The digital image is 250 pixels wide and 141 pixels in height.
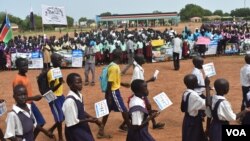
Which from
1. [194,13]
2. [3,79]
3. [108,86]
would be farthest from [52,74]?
[194,13]

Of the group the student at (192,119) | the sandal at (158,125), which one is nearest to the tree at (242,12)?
the sandal at (158,125)

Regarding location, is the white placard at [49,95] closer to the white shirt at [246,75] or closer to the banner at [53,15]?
the white shirt at [246,75]

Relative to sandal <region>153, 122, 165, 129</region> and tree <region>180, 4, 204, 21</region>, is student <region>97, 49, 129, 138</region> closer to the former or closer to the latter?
sandal <region>153, 122, 165, 129</region>

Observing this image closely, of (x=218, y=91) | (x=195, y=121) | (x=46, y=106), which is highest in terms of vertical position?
(x=218, y=91)

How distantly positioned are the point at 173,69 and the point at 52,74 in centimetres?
1080

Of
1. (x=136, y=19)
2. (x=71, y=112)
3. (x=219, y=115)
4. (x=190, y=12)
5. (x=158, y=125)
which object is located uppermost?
(x=190, y=12)

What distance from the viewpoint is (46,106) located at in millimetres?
11281

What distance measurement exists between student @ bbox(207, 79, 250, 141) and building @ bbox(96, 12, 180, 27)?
52404 mm

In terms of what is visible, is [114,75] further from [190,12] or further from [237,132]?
[190,12]

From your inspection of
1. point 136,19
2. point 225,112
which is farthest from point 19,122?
point 136,19

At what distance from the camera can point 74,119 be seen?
5250 millimetres

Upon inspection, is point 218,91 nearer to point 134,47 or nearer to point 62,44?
point 134,47

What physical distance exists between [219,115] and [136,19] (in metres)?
57.3

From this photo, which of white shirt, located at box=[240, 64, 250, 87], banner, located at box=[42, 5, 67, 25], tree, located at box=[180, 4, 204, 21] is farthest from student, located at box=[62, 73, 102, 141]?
tree, located at box=[180, 4, 204, 21]
